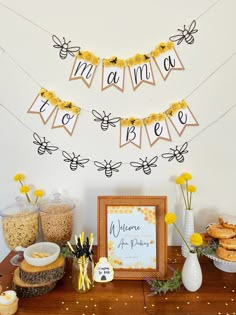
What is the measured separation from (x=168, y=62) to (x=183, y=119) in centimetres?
22

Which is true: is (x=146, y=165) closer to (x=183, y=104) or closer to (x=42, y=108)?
(x=183, y=104)

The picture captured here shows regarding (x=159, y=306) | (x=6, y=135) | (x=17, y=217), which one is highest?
(x=6, y=135)

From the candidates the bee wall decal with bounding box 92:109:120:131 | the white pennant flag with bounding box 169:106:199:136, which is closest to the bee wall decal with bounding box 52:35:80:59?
the bee wall decal with bounding box 92:109:120:131

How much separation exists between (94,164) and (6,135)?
1.19 ft

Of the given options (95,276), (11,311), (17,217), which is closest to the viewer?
(11,311)

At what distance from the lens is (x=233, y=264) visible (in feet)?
3.15

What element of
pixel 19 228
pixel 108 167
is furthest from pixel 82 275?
pixel 108 167

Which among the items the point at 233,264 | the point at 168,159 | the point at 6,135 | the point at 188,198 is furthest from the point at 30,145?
the point at 233,264

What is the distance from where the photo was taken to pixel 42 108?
1074 mm

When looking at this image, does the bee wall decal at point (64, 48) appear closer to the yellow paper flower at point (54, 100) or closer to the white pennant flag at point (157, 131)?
the yellow paper flower at point (54, 100)

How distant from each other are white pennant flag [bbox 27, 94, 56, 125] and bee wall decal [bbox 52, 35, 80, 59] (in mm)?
177

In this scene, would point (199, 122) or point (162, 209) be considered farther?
point (199, 122)

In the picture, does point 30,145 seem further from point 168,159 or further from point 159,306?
point 159,306

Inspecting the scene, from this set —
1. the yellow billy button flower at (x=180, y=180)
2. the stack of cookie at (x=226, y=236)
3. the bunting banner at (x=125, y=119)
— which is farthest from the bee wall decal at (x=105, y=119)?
the stack of cookie at (x=226, y=236)
